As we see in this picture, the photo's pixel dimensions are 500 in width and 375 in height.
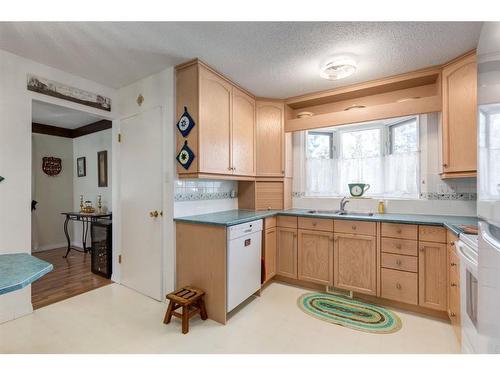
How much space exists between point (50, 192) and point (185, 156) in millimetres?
3878

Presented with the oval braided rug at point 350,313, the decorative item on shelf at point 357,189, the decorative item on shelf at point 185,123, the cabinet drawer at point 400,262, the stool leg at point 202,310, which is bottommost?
A: the oval braided rug at point 350,313

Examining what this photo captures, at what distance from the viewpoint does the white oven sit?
3.99 feet

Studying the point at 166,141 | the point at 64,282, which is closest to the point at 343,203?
the point at 166,141

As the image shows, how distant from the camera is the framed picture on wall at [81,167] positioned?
178 inches

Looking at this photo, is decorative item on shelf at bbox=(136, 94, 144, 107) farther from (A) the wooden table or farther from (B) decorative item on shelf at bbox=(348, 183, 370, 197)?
(B) decorative item on shelf at bbox=(348, 183, 370, 197)

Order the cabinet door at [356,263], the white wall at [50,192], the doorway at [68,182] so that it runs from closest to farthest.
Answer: the cabinet door at [356,263] < the doorway at [68,182] < the white wall at [50,192]

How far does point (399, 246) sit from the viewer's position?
217cm

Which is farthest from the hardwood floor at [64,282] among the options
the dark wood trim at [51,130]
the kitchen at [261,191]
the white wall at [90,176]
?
the dark wood trim at [51,130]

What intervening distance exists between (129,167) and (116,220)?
706mm

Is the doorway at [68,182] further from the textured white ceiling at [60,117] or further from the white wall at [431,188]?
the white wall at [431,188]

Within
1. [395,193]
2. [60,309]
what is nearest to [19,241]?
[60,309]

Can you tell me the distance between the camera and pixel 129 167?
2674 mm

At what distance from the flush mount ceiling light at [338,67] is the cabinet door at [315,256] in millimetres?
1593

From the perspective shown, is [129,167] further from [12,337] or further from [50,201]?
[50,201]
